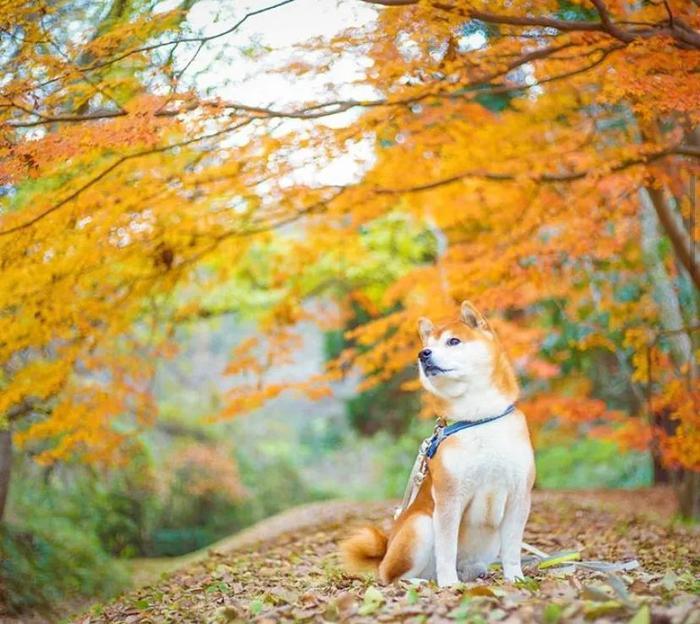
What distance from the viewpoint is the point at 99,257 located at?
6273mm

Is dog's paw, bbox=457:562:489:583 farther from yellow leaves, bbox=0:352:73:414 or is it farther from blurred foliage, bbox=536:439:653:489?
blurred foliage, bbox=536:439:653:489

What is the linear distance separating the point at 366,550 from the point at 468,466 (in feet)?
3.37

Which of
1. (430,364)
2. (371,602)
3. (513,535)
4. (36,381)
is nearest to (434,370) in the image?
(430,364)

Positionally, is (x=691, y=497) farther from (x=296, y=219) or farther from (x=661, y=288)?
(x=296, y=219)

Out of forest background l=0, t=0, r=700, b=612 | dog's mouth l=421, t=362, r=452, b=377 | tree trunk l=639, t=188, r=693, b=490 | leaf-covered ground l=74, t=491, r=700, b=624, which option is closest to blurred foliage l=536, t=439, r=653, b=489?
forest background l=0, t=0, r=700, b=612

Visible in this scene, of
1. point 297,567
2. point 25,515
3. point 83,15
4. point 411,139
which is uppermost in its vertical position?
point 83,15

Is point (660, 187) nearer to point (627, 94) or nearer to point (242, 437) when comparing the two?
point (627, 94)

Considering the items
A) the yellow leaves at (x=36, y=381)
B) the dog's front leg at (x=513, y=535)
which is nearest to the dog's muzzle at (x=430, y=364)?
the dog's front leg at (x=513, y=535)

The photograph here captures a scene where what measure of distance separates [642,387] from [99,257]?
766 cm

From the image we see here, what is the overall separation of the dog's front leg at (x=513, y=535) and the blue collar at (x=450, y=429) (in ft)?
1.44

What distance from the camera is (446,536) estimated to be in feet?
13.2

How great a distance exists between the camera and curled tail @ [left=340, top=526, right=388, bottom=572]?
183 inches

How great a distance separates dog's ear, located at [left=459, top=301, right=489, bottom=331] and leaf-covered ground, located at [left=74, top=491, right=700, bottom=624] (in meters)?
1.24

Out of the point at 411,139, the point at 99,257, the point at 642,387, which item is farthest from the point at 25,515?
the point at 642,387
